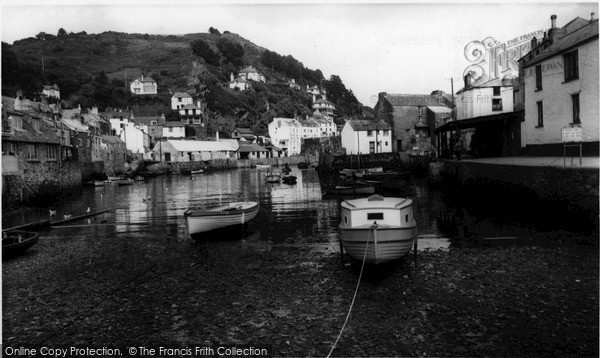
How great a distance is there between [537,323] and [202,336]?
24.0 feet

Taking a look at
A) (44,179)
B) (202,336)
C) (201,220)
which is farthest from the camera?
(44,179)

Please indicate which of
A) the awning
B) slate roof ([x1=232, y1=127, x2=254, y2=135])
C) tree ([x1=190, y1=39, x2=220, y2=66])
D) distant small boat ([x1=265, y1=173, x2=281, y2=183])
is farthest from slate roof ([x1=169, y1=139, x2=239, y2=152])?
tree ([x1=190, y1=39, x2=220, y2=66])

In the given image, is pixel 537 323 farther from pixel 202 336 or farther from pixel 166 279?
pixel 166 279

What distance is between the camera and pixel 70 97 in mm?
111188

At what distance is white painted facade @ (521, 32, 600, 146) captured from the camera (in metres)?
23.1

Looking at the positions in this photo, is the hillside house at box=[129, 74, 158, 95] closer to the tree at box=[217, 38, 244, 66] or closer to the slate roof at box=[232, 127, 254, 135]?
the slate roof at box=[232, 127, 254, 135]

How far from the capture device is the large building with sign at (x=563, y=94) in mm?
23094

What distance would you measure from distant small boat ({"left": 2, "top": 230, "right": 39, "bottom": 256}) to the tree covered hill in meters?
84.7

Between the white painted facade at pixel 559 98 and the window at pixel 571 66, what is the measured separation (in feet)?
0.88

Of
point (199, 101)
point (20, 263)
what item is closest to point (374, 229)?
point (20, 263)

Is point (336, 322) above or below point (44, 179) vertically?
below

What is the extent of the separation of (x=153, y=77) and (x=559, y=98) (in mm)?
141255

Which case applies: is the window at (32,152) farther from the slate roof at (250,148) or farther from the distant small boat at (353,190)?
the slate roof at (250,148)

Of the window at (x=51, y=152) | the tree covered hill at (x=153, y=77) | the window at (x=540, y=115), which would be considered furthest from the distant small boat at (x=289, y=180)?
the tree covered hill at (x=153, y=77)
